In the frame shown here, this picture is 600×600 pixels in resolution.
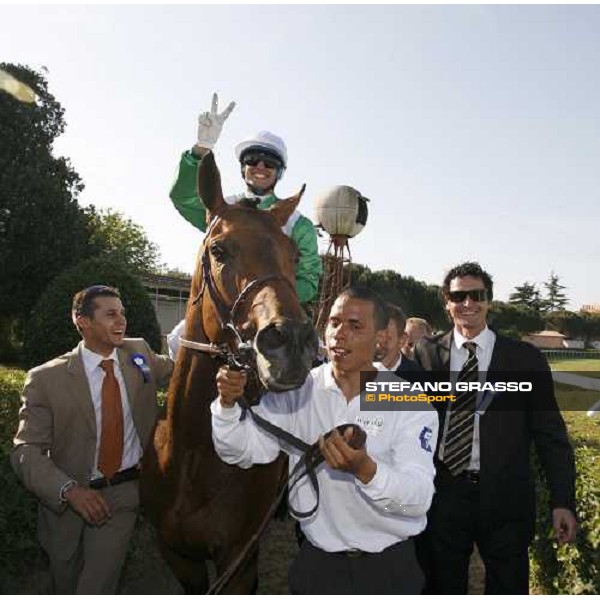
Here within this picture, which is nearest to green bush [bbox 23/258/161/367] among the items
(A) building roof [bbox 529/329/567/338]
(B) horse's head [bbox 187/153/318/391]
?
(B) horse's head [bbox 187/153/318/391]

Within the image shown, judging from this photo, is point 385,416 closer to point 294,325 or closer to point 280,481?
point 294,325

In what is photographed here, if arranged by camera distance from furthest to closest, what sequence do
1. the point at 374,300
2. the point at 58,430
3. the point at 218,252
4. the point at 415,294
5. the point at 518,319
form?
the point at 518,319, the point at 415,294, the point at 58,430, the point at 218,252, the point at 374,300

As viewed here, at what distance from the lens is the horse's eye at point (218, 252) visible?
9.01ft

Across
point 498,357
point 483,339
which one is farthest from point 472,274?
point 498,357

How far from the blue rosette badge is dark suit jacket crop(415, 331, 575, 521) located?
5.75 ft

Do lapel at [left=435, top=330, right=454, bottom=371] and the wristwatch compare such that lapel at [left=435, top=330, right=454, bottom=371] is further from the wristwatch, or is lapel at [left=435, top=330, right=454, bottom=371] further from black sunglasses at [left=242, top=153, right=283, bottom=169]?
the wristwatch

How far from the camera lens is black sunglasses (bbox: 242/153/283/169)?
12.3ft

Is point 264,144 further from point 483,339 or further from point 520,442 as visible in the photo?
point 520,442

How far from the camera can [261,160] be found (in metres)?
3.76

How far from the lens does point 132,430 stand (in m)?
3.42

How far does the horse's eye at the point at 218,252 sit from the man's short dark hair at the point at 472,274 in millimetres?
1529

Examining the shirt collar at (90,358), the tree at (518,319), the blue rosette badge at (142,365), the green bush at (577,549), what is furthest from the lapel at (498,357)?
the tree at (518,319)

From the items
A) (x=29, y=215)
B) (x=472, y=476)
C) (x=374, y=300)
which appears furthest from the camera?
(x=29, y=215)

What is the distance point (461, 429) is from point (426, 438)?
51.9 inches
